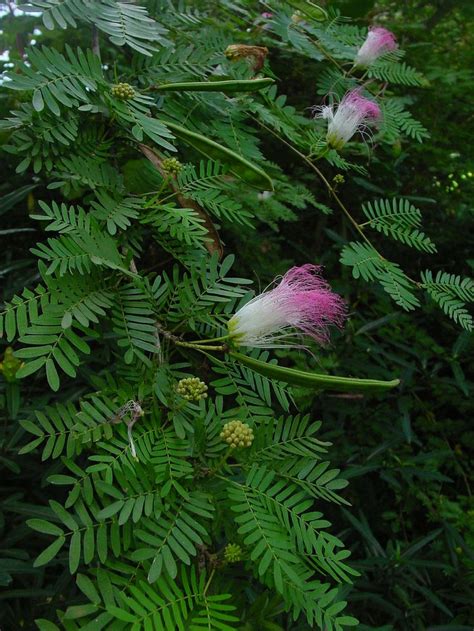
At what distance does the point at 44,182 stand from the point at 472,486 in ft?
4.54

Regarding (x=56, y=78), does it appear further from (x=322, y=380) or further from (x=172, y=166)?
(x=322, y=380)

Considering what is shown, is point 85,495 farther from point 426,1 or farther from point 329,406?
point 426,1

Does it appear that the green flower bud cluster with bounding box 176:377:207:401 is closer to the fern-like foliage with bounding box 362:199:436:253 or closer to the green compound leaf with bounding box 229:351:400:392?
the green compound leaf with bounding box 229:351:400:392

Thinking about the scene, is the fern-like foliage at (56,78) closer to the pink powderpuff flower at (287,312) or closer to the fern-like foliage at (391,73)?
the pink powderpuff flower at (287,312)

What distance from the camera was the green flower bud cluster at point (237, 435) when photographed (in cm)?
66

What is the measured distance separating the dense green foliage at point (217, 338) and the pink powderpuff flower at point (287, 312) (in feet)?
0.13

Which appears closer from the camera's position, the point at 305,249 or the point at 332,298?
the point at 332,298

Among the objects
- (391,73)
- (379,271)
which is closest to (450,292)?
(379,271)

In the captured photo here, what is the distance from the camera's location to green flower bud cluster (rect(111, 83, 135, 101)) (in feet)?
2.88

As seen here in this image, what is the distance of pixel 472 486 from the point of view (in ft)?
5.44

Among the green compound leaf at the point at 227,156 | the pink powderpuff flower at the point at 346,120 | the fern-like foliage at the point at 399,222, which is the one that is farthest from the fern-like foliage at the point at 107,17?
the fern-like foliage at the point at 399,222

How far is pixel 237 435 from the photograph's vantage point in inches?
26.2

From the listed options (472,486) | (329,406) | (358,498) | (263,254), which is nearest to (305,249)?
(263,254)

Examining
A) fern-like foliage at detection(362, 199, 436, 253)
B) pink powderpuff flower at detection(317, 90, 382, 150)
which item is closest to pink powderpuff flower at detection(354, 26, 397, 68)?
pink powderpuff flower at detection(317, 90, 382, 150)
